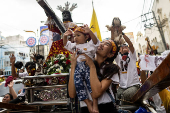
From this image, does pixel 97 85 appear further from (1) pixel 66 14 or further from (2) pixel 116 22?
(1) pixel 66 14

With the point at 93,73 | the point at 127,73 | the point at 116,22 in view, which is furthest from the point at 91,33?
the point at 127,73

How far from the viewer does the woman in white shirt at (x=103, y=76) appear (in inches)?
54.2

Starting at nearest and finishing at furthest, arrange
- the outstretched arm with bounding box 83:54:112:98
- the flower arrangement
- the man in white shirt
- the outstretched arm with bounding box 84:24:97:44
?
the outstretched arm with bounding box 83:54:112:98
the outstretched arm with bounding box 84:24:97:44
the man in white shirt
the flower arrangement

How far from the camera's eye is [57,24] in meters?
3.45

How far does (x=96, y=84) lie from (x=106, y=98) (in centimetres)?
25

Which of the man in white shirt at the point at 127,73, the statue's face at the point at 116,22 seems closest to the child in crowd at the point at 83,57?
the statue's face at the point at 116,22

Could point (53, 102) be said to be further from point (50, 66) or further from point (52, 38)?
point (52, 38)

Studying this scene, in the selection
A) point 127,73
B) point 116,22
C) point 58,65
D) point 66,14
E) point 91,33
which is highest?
point 66,14

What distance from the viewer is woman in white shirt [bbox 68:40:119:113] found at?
54.2 inches

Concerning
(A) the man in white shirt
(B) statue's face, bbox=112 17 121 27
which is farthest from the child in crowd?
(A) the man in white shirt

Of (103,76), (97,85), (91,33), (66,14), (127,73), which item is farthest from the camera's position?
(66,14)

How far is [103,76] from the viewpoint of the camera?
1476mm

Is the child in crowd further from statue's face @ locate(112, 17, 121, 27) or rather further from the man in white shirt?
the man in white shirt

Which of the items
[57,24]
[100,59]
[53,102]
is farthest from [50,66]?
[100,59]
